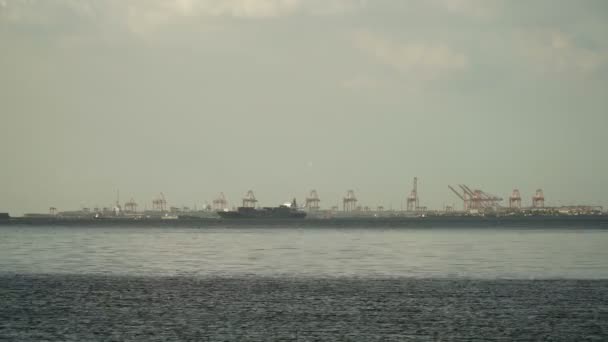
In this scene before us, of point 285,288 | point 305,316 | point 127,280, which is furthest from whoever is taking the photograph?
point 127,280

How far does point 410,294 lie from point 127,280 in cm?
2072

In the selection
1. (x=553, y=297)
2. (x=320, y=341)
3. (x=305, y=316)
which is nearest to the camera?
(x=320, y=341)

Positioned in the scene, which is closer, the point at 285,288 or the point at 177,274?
the point at 285,288

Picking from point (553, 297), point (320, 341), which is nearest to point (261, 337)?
point (320, 341)

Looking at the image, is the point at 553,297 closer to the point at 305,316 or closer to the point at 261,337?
the point at 305,316

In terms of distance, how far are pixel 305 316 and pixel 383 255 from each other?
48.3 m

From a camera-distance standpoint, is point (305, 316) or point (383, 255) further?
point (383, 255)

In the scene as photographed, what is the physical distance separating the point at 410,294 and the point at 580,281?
1361 cm

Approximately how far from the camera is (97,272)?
64.1m

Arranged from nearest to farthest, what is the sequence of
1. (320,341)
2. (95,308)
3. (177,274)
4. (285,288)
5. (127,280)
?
(320,341), (95,308), (285,288), (127,280), (177,274)

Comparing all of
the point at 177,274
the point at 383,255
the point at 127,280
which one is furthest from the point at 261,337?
the point at 383,255

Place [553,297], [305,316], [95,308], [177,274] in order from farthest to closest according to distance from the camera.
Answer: [177,274] → [553,297] → [95,308] → [305,316]

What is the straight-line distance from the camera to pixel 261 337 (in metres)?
33.8

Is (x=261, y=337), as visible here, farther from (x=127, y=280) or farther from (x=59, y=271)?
(x=59, y=271)
